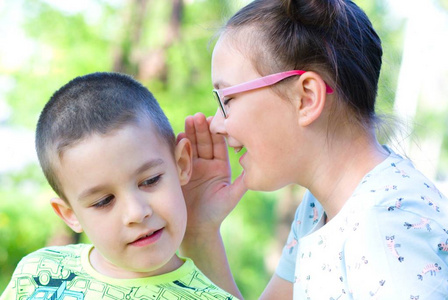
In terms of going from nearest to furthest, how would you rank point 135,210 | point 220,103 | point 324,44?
point 135,210 < point 324,44 < point 220,103

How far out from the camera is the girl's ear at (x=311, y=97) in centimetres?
177

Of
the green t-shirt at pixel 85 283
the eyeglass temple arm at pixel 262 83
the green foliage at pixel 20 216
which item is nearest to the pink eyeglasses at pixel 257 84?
the eyeglass temple arm at pixel 262 83

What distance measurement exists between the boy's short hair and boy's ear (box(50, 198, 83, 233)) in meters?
0.03

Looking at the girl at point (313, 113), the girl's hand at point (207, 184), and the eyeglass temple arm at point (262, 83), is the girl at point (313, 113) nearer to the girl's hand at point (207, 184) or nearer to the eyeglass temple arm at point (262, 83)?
the eyeglass temple arm at point (262, 83)

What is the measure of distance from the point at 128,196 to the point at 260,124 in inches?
18.6

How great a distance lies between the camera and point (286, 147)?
1.84m

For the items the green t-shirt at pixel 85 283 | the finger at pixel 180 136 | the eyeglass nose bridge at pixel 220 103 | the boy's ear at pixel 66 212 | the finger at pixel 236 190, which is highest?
the eyeglass nose bridge at pixel 220 103

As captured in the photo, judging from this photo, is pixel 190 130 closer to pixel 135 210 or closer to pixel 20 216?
pixel 135 210

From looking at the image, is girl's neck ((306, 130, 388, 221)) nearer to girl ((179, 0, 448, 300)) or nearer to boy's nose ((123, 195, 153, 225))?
girl ((179, 0, 448, 300))

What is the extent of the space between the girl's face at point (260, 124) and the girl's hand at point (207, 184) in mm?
225

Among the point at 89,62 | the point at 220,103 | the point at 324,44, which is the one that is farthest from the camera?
the point at 89,62

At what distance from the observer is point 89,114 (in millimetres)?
1699

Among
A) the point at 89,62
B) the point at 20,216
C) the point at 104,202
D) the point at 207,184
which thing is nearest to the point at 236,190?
the point at 207,184

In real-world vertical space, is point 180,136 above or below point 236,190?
above
